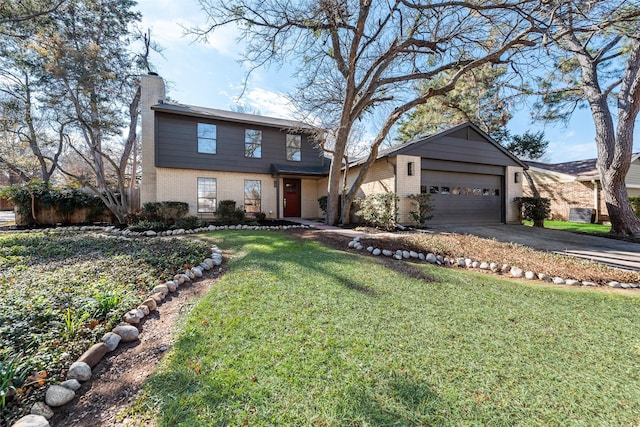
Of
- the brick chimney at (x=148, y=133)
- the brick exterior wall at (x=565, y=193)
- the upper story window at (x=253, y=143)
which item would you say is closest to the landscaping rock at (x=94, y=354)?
the brick chimney at (x=148, y=133)

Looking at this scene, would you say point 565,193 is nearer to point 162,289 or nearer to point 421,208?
point 421,208

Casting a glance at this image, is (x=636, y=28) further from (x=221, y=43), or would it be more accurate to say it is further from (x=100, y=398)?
(x=100, y=398)

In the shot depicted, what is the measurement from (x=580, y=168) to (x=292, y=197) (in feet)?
55.6

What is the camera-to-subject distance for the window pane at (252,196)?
1242 centimetres

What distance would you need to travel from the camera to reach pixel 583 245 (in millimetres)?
7246

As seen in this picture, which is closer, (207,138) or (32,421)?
(32,421)

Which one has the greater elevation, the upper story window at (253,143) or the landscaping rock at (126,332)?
the upper story window at (253,143)

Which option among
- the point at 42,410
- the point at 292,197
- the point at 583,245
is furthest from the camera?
the point at 292,197

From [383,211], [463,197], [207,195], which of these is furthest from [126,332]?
[463,197]

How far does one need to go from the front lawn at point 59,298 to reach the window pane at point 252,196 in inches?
270

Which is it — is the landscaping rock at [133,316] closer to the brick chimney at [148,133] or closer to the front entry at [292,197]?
the brick chimney at [148,133]

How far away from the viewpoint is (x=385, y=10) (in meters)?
8.16

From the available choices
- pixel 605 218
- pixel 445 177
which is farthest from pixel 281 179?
pixel 605 218

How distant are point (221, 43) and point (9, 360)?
9242 millimetres
